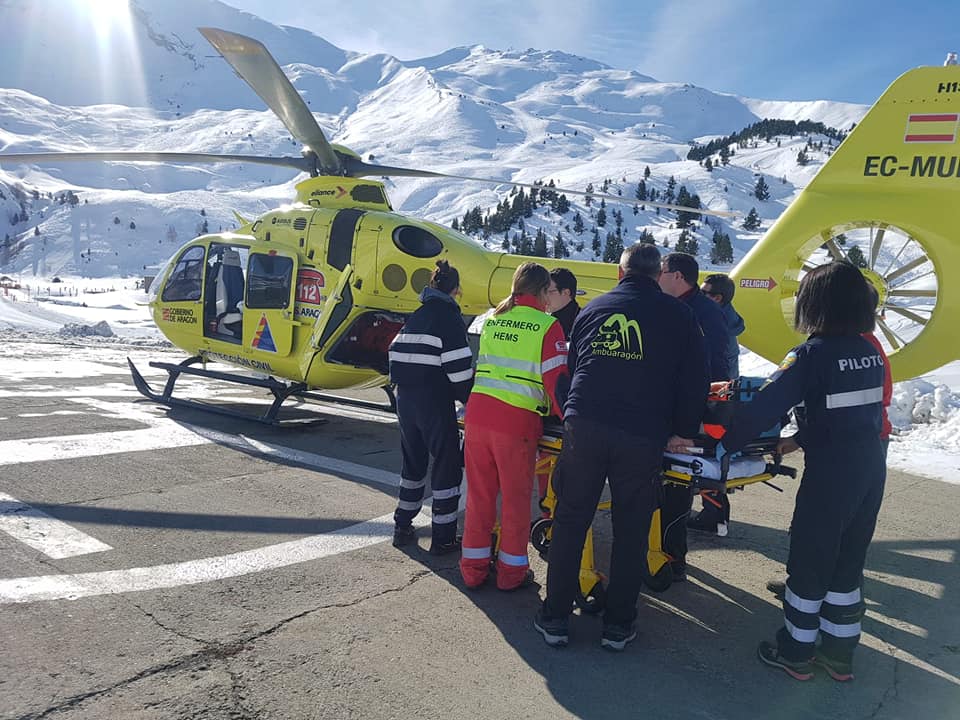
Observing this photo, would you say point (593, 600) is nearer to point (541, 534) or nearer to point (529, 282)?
point (541, 534)

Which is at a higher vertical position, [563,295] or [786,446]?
[563,295]

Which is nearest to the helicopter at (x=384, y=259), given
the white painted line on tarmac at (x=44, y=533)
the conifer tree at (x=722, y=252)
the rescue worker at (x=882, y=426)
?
the rescue worker at (x=882, y=426)

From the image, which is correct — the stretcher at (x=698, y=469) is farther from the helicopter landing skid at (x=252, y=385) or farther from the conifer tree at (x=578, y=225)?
the conifer tree at (x=578, y=225)

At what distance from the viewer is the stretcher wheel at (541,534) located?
4684mm

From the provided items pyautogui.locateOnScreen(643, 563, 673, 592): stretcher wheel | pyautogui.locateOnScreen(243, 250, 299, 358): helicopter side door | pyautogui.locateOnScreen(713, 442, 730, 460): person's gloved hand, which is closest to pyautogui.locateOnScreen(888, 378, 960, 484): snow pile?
pyautogui.locateOnScreen(643, 563, 673, 592): stretcher wheel

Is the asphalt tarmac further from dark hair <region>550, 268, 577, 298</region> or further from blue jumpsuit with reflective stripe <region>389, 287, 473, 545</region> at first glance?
dark hair <region>550, 268, 577, 298</region>

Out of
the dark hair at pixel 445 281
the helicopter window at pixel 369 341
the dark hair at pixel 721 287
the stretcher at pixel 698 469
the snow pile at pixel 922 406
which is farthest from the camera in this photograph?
the snow pile at pixel 922 406

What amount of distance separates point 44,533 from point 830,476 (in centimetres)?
486

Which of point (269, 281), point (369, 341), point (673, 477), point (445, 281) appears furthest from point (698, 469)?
point (269, 281)

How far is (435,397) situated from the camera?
15.3 feet

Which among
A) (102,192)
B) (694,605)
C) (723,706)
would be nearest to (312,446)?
(694,605)

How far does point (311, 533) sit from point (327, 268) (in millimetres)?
4359

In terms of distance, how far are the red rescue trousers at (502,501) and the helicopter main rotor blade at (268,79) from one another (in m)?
4.68

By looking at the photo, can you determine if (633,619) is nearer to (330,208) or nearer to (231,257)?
(330,208)
